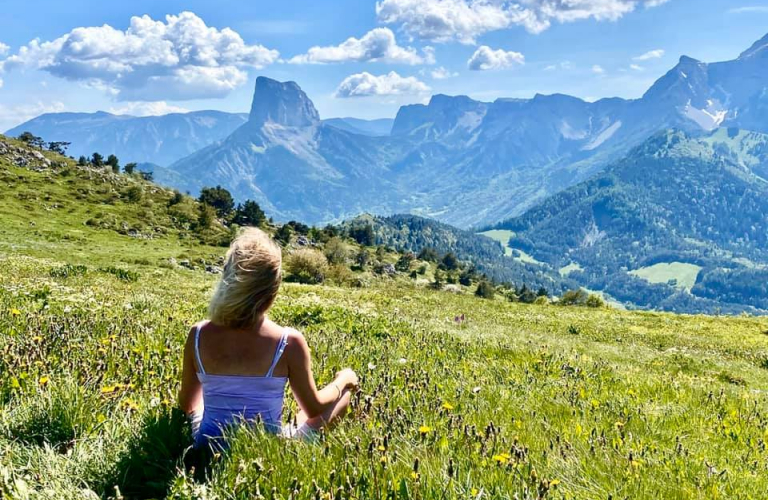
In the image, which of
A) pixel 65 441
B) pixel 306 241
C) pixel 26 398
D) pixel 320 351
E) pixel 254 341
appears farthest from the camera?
pixel 306 241

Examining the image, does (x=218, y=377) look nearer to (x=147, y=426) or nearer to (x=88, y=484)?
(x=147, y=426)

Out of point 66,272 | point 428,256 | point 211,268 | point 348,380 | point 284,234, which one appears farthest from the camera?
point 428,256

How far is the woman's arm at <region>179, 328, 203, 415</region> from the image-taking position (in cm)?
448

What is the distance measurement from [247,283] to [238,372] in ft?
2.85

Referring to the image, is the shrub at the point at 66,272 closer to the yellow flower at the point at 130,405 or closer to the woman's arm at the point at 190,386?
the yellow flower at the point at 130,405

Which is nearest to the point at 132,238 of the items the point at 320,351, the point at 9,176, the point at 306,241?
the point at 9,176

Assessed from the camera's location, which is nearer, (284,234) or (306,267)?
(306,267)

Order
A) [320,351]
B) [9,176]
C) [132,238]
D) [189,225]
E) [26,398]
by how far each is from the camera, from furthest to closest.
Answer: [189,225]
[9,176]
[132,238]
[320,351]
[26,398]

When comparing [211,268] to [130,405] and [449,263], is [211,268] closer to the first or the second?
[130,405]

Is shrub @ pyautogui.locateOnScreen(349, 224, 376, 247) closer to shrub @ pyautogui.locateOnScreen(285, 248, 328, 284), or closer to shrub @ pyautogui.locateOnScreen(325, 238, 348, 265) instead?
shrub @ pyautogui.locateOnScreen(325, 238, 348, 265)

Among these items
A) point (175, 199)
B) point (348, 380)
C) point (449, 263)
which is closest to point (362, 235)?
point (449, 263)

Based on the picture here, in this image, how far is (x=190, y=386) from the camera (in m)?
4.63

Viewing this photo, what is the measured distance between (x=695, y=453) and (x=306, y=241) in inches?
4106

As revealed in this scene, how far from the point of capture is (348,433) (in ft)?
13.6
